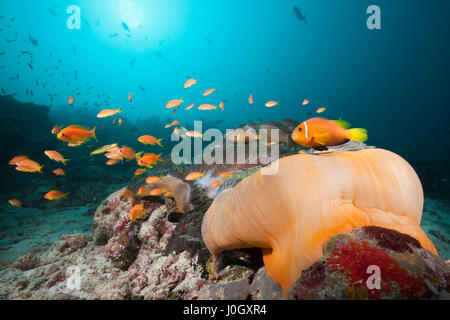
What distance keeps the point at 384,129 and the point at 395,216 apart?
175ft

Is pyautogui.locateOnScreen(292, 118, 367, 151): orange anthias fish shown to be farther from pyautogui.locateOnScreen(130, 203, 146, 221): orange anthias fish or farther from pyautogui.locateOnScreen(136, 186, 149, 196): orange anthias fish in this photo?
pyautogui.locateOnScreen(136, 186, 149, 196): orange anthias fish

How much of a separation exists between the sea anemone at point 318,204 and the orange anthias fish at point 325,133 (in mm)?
142

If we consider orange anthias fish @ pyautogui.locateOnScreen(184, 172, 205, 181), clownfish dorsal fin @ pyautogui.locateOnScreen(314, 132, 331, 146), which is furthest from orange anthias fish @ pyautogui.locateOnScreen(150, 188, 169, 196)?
clownfish dorsal fin @ pyautogui.locateOnScreen(314, 132, 331, 146)

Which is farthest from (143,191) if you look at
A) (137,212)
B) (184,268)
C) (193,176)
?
(184,268)

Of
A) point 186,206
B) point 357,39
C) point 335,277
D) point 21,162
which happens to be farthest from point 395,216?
point 357,39

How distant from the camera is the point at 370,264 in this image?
98 cm

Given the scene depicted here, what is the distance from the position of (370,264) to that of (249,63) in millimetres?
120154

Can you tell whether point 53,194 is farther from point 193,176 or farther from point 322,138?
point 322,138

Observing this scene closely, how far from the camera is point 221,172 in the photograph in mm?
3922

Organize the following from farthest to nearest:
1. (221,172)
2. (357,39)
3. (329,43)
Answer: (329,43) → (357,39) → (221,172)

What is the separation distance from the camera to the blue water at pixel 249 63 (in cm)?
3461
